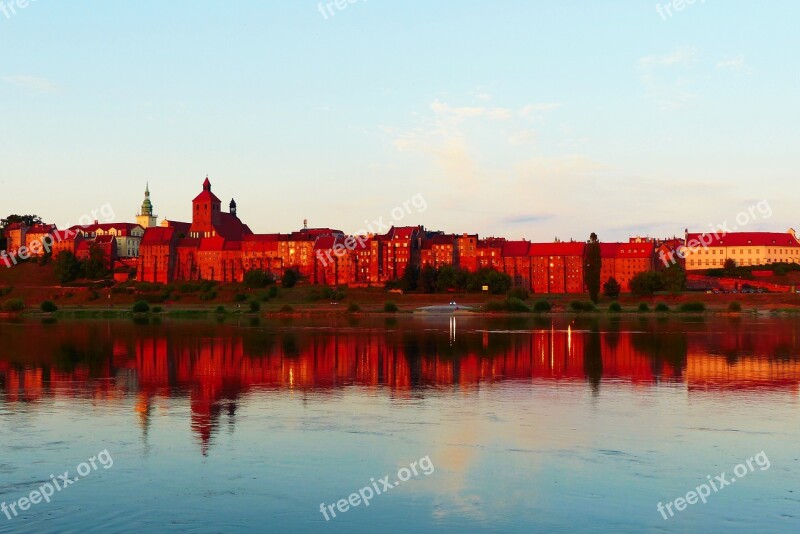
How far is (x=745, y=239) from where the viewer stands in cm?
17150

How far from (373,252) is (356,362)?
119085 millimetres

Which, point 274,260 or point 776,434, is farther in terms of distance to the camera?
point 274,260

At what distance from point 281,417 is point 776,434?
12850 millimetres

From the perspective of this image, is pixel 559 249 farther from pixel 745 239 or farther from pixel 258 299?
pixel 258 299

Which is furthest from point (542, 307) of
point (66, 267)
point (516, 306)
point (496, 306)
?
point (66, 267)

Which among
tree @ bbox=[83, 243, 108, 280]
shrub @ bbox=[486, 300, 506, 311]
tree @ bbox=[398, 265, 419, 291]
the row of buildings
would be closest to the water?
shrub @ bbox=[486, 300, 506, 311]

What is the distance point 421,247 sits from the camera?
16438 centimetres

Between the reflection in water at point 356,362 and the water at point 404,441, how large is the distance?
23 centimetres

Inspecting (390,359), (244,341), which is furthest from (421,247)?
(390,359)

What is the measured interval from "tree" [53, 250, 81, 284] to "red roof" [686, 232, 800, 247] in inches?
4623

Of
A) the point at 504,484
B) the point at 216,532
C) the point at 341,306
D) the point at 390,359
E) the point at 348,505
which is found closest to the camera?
the point at 216,532

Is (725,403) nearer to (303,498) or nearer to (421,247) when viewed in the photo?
(303,498)

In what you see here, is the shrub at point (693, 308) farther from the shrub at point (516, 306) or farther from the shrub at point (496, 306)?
the shrub at point (496, 306)

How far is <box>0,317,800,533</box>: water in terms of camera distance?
15.1 meters
